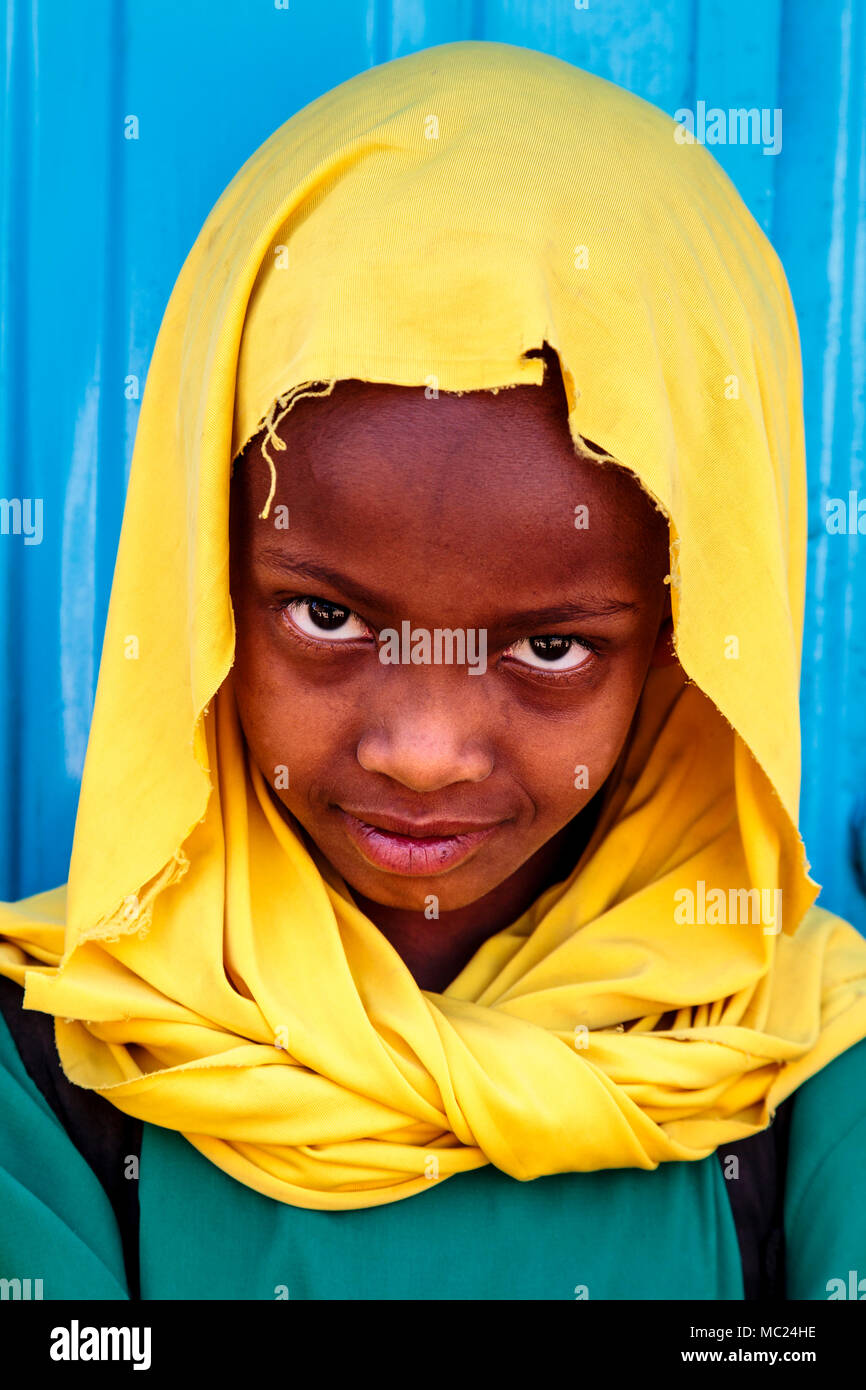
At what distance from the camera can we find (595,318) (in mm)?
1212

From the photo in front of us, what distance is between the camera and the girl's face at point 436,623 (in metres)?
1.21

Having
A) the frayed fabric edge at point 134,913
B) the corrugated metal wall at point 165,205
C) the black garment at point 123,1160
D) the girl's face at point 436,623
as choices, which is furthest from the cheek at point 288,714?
the corrugated metal wall at point 165,205

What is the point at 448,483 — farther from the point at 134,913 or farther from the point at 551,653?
the point at 134,913

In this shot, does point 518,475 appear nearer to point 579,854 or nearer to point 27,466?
point 579,854

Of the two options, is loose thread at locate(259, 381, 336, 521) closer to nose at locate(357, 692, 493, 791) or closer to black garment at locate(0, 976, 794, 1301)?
nose at locate(357, 692, 493, 791)

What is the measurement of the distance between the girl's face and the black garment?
1.17 ft

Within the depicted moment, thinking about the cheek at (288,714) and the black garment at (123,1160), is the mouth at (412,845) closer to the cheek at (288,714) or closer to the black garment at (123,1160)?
the cheek at (288,714)

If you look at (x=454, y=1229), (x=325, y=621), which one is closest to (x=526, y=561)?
(x=325, y=621)

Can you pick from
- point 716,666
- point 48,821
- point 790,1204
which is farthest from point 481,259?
point 48,821

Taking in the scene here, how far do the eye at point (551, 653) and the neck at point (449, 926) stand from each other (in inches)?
13.1

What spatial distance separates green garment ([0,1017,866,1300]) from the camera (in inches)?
54.4

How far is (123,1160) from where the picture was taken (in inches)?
57.3

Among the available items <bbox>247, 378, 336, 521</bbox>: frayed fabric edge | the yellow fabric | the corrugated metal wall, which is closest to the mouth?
the yellow fabric

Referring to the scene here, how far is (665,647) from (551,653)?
0.68 feet
